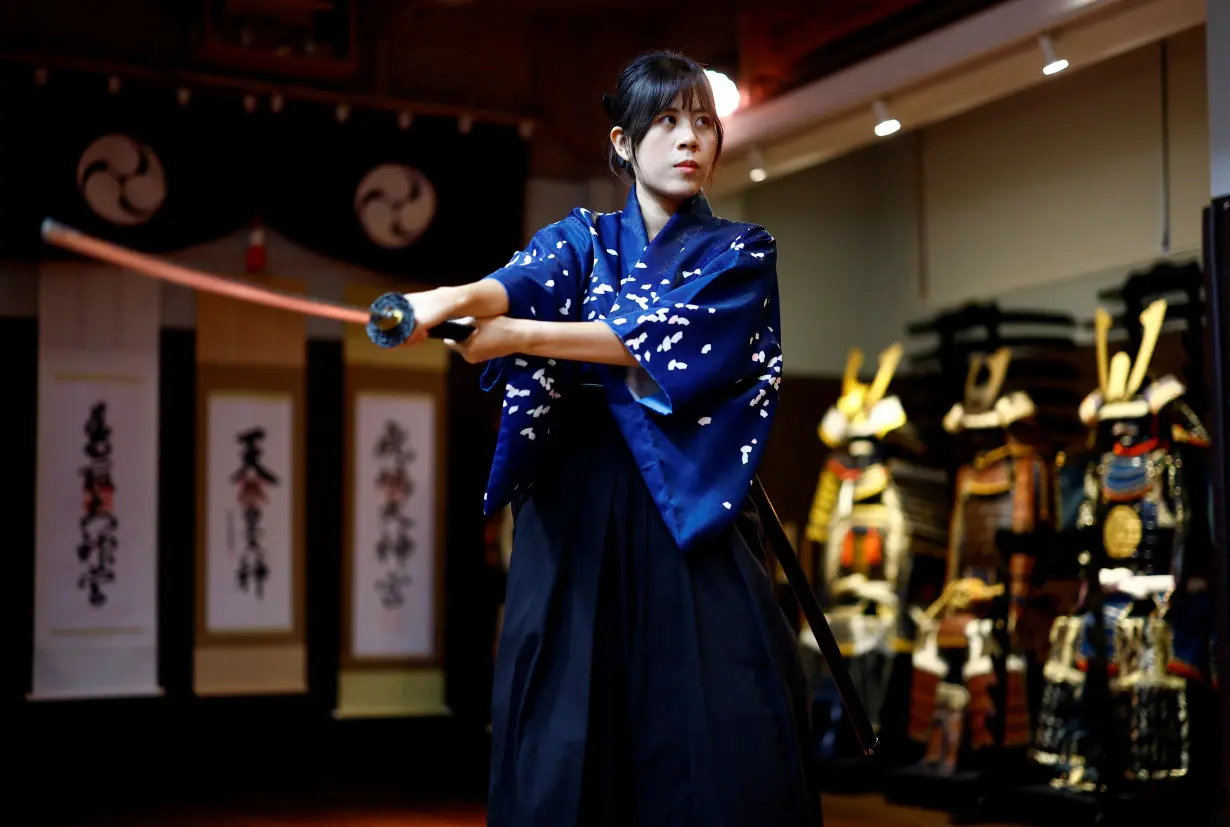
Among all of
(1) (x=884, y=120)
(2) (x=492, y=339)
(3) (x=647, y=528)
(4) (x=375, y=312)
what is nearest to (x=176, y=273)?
(4) (x=375, y=312)

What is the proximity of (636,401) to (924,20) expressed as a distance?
10.4 ft

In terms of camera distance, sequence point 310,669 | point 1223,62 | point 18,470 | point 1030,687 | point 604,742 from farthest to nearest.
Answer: point 310,669 < point 18,470 < point 1030,687 < point 1223,62 < point 604,742

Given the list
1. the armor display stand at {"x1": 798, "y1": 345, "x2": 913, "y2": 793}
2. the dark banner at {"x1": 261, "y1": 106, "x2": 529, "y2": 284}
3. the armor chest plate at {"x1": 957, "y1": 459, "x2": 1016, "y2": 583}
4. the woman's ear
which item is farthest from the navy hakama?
the dark banner at {"x1": 261, "y1": 106, "x2": 529, "y2": 284}

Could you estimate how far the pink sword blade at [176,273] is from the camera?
110cm

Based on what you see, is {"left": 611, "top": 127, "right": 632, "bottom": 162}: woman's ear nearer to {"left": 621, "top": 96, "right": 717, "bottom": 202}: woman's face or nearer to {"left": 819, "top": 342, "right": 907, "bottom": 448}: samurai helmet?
{"left": 621, "top": 96, "right": 717, "bottom": 202}: woman's face

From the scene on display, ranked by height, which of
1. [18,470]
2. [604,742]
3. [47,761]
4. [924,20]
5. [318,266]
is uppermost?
[924,20]

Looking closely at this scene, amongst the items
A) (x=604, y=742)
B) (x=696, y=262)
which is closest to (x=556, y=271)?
(x=696, y=262)

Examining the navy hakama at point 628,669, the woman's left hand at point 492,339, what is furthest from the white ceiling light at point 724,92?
the woman's left hand at point 492,339

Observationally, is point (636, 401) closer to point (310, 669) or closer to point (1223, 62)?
point (1223, 62)

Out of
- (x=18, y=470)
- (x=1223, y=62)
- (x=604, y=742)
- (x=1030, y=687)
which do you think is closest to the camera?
(x=604, y=742)

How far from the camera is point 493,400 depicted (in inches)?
239

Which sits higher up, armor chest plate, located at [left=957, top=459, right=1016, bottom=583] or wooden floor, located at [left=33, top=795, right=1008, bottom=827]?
armor chest plate, located at [left=957, top=459, right=1016, bottom=583]

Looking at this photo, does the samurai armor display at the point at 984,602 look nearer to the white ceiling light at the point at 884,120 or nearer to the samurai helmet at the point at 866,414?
the samurai helmet at the point at 866,414

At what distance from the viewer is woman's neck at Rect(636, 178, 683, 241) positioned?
1.74 meters
